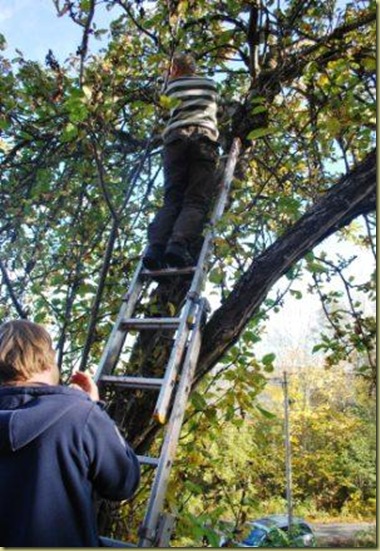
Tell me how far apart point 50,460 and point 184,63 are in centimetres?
334

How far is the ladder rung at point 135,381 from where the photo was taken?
8.52 ft

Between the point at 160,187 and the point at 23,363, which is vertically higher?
the point at 160,187

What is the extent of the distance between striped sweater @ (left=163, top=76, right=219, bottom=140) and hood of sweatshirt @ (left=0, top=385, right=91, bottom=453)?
261cm

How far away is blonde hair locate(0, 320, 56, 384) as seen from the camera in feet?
5.15

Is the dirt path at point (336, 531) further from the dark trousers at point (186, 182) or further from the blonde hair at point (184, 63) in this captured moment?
the blonde hair at point (184, 63)

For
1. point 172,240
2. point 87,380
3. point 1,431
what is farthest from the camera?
point 172,240

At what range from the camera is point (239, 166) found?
4168 millimetres

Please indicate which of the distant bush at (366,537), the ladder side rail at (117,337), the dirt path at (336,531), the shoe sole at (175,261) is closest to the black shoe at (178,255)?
the shoe sole at (175,261)

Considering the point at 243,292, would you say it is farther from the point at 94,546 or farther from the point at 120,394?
the point at 94,546

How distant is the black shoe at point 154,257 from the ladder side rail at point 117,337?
0.11 meters

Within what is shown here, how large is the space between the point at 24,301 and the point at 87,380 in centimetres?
255

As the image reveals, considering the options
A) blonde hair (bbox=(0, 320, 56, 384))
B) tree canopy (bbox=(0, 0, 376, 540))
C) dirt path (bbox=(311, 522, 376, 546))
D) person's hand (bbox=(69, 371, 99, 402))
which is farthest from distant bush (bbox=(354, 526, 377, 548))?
blonde hair (bbox=(0, 320, 56, 384))

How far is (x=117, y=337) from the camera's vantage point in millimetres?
3066

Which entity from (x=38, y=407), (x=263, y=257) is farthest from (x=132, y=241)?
(x=38, y=407)
